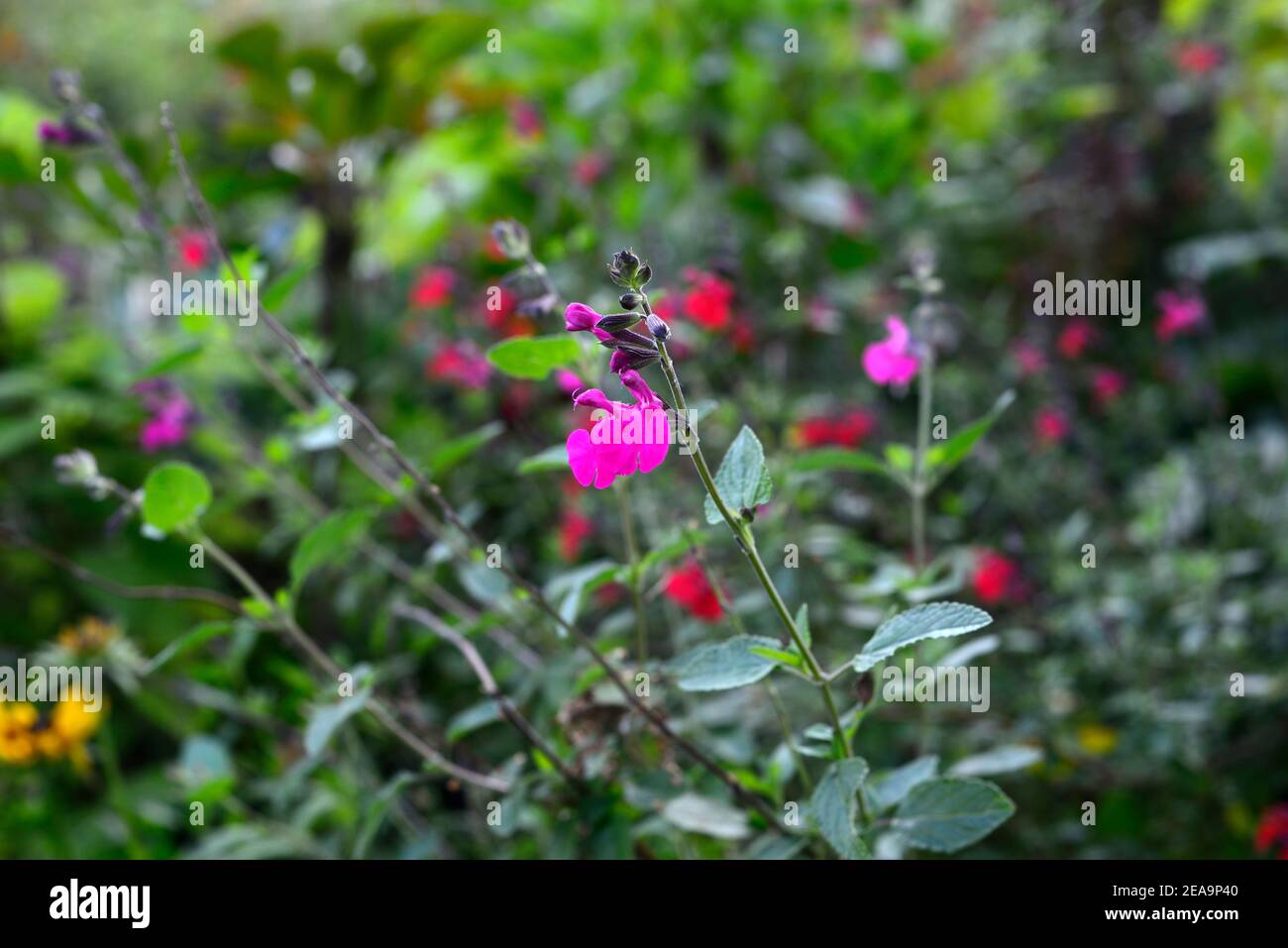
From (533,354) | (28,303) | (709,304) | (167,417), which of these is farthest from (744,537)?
(28,303)

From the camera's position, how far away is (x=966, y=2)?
318cm

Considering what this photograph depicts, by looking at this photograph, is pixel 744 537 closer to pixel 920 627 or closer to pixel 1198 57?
pixel 920 627

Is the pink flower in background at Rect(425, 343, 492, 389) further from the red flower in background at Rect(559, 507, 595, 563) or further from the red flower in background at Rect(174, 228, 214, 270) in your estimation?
the red flower in background at Rect(174, 228, 214, 270)

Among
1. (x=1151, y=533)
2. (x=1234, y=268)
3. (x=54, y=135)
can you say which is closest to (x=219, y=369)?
(x=54, y=135)

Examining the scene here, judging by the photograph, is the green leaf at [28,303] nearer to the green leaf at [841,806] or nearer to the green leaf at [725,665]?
the green leaf at [725,665]

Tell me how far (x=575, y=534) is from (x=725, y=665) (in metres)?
0.81

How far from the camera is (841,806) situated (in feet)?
2.24

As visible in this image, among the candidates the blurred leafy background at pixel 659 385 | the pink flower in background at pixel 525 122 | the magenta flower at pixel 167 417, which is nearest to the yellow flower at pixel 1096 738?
the blurred leafy background at pixel 659 385

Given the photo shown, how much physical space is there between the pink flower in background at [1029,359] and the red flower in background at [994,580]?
43 cm

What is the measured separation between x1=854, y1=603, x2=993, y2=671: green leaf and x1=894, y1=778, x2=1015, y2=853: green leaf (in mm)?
156

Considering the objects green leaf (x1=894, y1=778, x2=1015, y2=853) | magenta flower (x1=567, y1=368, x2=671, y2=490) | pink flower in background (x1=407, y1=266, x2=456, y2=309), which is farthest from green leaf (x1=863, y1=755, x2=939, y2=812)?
pink flower in background (x1=407, y1=266, x2=456, y2=309)

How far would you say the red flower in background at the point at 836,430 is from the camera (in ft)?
5.42

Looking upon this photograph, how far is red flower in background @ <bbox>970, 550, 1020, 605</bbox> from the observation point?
4.72 ft
